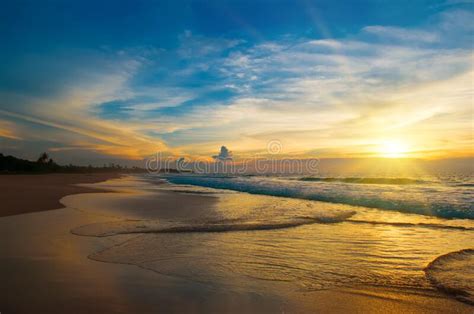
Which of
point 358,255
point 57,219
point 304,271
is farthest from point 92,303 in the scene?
point 57,219

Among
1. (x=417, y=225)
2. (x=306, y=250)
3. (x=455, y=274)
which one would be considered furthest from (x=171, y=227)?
(x=417, y=225)

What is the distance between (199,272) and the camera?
5754mm

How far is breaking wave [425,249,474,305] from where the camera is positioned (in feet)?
15.8

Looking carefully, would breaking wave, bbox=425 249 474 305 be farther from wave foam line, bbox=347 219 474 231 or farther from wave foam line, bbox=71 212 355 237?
wave foam line, bbox=71 212 355 237

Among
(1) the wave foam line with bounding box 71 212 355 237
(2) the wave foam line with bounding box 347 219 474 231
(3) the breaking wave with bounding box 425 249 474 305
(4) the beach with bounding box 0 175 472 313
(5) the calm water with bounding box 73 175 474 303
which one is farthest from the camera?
(2) the wave foam line with bounding box 347 219 474 231

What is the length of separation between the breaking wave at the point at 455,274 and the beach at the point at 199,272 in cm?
19

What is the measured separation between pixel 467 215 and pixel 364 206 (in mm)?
4779

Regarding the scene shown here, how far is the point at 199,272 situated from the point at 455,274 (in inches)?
177

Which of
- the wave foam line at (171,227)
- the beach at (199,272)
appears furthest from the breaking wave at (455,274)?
the wave foam line at (171,227)

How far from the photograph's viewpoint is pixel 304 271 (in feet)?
19.1

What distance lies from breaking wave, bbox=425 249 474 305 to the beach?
0.19 meters

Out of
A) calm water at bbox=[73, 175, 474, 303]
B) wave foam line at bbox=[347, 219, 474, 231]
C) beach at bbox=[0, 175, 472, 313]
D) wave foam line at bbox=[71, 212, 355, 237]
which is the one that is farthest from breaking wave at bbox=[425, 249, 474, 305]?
wave foam line at bbox=[71, 212, 355, 237]

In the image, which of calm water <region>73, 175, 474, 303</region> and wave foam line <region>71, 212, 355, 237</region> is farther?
wave foam line <region>71, 212, 355, 237</region>

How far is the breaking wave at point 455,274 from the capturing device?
190 inches
